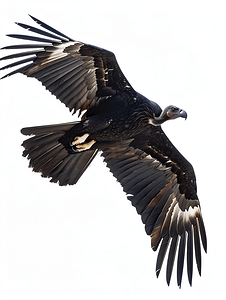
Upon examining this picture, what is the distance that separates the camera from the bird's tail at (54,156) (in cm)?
686

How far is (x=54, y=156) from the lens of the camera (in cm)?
713

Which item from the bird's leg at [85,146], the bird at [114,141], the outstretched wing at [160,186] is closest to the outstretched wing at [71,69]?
the bird at [114,141]

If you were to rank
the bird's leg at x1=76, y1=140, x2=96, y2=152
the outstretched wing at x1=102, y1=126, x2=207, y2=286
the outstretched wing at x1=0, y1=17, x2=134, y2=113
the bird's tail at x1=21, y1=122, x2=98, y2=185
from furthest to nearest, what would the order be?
the outstretched wing at x1=102, y1=126, x2=207, y2=286, the bird's leg at x1=76, y1=140, x2=96, y2=152, the bird's tail at x1=21, y1=122, x2=98, y2=185, the outstretched wing at x1=0, y1=17, x2=134, y2=113

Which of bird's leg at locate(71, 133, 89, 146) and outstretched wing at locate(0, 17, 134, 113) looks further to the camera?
bird's leg at locate(71, 133, 89, 146)

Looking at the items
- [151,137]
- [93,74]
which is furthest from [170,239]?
[93,74]

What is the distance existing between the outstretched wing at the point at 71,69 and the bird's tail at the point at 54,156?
1.41ft

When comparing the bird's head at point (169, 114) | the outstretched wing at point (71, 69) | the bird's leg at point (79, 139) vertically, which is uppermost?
the outstretched wing at point (71, 69)

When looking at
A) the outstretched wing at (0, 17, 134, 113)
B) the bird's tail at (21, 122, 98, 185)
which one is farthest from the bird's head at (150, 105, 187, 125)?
the bird's tail at (21, 122, 98, 185)

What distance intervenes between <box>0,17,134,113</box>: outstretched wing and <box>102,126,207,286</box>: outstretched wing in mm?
1053

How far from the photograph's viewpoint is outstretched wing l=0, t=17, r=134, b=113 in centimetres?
627

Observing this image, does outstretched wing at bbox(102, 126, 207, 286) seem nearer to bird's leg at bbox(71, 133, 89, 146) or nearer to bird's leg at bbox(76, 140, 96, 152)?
bird's leg at bbox(76, 140, 96, 152)

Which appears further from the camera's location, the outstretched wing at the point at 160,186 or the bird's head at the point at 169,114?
the outstretched wing at the point at 160,186

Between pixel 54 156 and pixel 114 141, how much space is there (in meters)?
0.86

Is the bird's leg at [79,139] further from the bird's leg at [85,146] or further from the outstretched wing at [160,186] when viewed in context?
the outstretched wing at [160,186]
